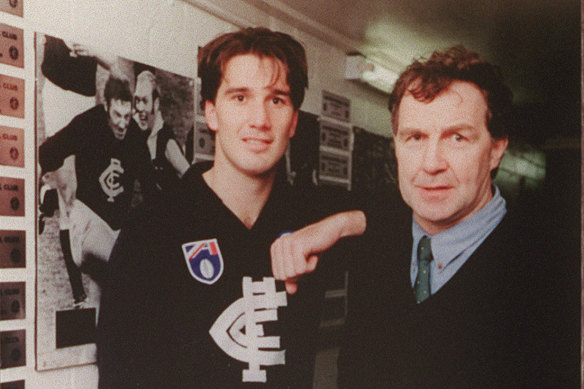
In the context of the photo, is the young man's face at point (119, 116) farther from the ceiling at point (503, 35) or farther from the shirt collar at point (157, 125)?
the ceiling at point (503, 35)

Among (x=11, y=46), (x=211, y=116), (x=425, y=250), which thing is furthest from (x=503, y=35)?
(x=11, y=46)

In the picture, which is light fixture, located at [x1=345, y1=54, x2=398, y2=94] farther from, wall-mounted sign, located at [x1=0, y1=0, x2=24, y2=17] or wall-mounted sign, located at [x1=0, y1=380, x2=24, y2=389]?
wall-mounted sign, located at [x1=0, y1=380, x2=24, y2=389]

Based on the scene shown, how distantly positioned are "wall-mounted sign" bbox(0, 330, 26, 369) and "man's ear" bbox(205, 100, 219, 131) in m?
0.79

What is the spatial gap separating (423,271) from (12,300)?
113 centimetres

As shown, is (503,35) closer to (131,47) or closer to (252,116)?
(252,116)

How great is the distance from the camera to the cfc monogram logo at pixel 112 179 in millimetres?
1867

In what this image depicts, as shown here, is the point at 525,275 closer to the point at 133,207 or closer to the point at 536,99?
the point at 536,99

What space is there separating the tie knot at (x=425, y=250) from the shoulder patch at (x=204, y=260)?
1.95 ft

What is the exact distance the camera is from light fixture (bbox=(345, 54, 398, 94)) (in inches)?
73.6

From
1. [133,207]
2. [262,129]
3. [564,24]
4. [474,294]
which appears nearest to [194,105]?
[262,129]

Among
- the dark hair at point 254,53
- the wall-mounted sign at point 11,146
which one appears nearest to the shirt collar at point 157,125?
the dark hair at point 254,53

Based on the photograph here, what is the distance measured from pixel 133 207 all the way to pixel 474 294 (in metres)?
1.03

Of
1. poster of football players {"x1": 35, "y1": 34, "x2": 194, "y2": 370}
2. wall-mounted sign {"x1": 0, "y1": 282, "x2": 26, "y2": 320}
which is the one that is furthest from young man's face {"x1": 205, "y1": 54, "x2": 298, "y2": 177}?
wall-mounted sign {"x1": 0, "y1": 282, "x2": 26, "y2": 320}

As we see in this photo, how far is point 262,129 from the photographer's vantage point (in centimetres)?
192
